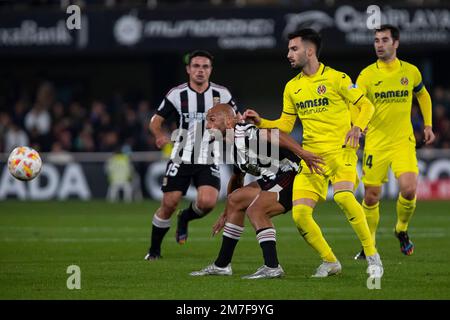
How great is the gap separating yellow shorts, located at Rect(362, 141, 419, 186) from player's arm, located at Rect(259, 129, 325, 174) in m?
2.68

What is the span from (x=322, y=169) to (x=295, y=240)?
5.02 metres

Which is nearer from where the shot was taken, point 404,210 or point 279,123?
point 279,123

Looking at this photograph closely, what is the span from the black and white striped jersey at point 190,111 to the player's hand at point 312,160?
2.79 m

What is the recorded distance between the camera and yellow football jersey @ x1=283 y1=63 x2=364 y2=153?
9438mm

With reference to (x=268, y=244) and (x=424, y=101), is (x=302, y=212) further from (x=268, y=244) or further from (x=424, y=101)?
(x=424, y=101)

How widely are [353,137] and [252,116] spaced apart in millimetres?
944

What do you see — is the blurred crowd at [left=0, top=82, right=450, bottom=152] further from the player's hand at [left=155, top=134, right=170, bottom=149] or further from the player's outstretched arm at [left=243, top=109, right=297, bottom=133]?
the player's outstretched arm at [left=243, top=109, right=297, bottom=133]

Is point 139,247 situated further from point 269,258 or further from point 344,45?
point 344,45

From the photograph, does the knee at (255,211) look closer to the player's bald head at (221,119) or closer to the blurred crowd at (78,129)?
the player's bald head at (221,119)

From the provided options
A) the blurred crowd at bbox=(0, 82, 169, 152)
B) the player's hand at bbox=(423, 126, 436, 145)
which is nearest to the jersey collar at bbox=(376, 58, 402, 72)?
the player's hand at bbox=(423, 126, 436, 145)

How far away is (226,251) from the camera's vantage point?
31.4ft

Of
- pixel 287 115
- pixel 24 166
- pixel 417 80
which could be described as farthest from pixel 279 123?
pixel 24 166
